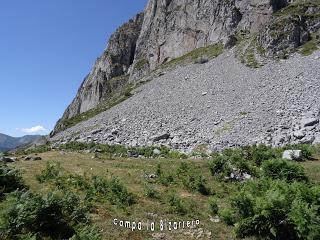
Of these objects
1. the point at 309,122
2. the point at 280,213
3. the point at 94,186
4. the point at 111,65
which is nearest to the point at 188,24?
the point at 111,65

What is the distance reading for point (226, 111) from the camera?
43250 mm

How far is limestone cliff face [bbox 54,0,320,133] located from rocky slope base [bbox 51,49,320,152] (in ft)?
43.0

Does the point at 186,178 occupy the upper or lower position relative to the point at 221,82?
lower

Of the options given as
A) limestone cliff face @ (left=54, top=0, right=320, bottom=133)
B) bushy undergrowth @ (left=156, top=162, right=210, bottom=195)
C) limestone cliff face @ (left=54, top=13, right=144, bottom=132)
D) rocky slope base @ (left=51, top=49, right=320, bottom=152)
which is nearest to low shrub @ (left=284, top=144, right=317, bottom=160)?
rocky slope base @ (left=51, top=49, right=320, bottom=152)

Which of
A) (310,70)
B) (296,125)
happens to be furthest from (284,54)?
(296,125)

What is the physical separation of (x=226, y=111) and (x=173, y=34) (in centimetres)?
7430

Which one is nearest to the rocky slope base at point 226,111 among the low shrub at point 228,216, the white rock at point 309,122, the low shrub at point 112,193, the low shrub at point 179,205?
the white rock at point 309,122

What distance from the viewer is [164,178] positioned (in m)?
22.3

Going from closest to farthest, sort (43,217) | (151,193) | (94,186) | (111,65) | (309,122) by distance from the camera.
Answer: (43,217), (94,186), (151,193), (309,122), (111,65)

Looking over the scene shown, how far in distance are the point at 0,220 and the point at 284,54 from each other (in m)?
57.4

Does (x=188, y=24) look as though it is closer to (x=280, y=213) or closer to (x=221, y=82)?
(x=221, y=82)

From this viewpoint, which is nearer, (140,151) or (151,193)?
(151,193)

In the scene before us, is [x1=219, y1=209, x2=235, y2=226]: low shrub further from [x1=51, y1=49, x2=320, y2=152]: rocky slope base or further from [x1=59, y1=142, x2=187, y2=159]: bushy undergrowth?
[x1=51, y1=49, x2=320, y2=152]: rocky slope base

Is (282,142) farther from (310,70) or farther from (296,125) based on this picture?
(310,70)
